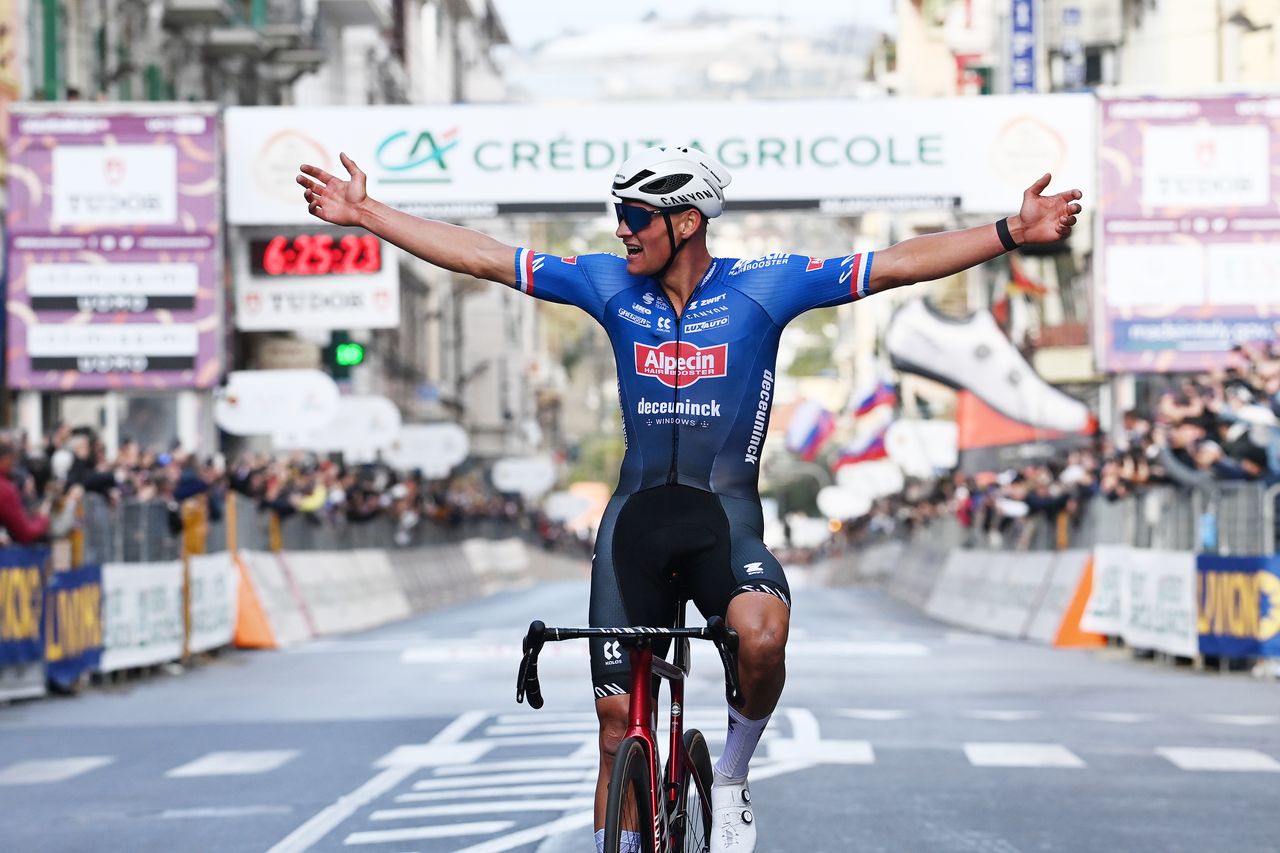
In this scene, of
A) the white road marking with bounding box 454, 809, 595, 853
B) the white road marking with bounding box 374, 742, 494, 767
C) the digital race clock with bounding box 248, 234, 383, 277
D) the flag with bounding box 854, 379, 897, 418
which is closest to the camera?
the white road marking with bounding box 454, 809, 595, 853

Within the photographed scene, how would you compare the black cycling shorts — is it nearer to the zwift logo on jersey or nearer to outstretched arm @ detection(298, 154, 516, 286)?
outstretched arm @ detection(298, 154, 516, 286)

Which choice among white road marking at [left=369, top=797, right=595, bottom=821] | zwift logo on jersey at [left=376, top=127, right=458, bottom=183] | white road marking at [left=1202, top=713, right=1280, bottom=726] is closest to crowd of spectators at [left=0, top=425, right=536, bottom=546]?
zwift logo on jersey at [left=376, top=127, right=458, bottom=183]

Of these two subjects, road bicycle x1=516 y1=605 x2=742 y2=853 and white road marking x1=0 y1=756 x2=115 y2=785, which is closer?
road bicycle x1=516 y1=605 x2=742 y2=853

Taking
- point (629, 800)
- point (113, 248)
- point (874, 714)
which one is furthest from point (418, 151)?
point (629, 800)

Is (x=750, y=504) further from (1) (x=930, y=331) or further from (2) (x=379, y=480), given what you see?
(2) (x=379, y=480)

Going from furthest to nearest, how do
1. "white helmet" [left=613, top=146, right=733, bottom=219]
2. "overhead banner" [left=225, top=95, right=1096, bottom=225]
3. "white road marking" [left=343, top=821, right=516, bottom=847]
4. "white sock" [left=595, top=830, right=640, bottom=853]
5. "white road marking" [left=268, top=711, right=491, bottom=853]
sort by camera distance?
"overhead banner" [left=225, top=95, right=1096, bottom=225], "white road marking" [left=343, top=821, right=516, bottom=847], "white road marking" [left=268, top=711, right=491, bottom=853], "white helmet" [left=613, top=146, right=733, bottom=219], "white sock" [left=595, top=830, right=640, bottom=853]

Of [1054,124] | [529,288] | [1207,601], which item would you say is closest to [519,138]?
[1054,124]

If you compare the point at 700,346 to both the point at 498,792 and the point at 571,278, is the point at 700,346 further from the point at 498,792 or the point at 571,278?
the point at 498,792

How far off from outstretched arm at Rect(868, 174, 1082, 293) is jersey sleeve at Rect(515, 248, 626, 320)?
0.71 metres

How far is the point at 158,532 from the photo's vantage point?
21250 millimetres

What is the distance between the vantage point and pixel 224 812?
33.1 ft

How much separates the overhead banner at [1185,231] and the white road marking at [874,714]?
14596 mm

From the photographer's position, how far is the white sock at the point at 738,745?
6383 millimetres

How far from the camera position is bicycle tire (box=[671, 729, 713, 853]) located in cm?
609
